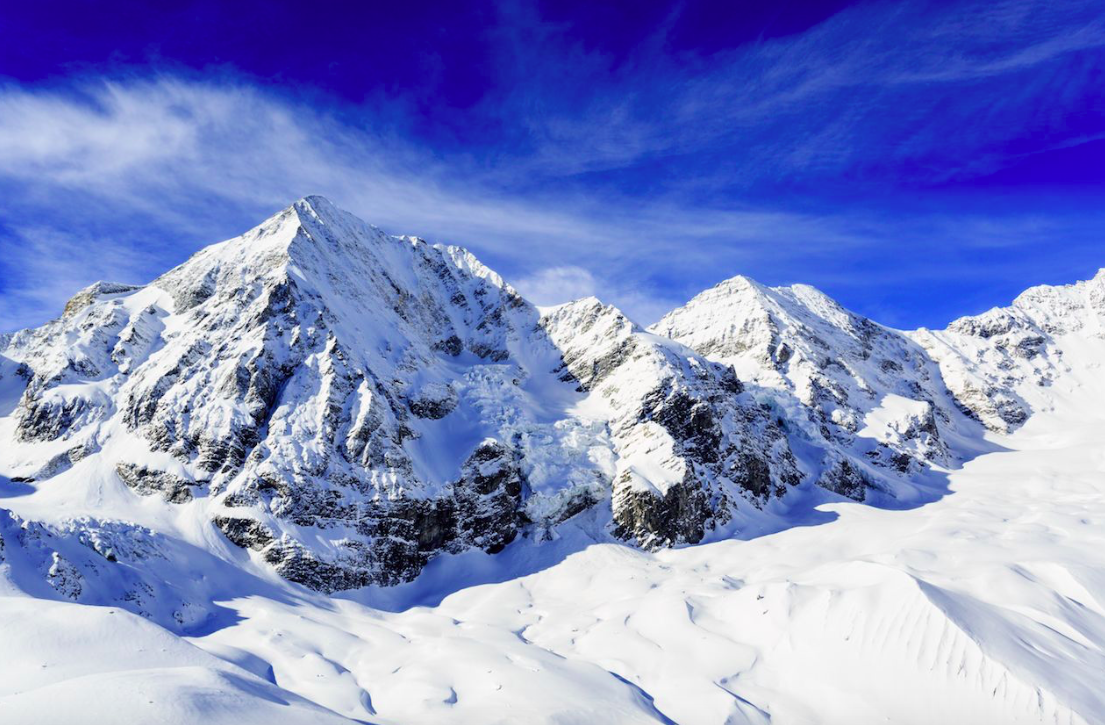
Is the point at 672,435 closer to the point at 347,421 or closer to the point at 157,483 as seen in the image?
the point at 347,421

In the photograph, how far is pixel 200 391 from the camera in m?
76.8

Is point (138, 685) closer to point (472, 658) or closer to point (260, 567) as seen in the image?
point (472, 658)

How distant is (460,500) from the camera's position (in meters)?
78.4

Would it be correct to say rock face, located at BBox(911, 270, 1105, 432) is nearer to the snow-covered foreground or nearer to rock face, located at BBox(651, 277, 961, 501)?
rock face, located at BBox(651, 277, 961, 501)

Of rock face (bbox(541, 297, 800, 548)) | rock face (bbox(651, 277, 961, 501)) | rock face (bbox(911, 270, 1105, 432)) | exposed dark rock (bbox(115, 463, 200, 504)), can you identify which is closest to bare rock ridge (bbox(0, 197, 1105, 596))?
exposed dark rock (bbox(115, 463, 200, 504))

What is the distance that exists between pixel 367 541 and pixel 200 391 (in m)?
29.1

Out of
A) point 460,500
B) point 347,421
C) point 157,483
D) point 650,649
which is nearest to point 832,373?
point 460,500

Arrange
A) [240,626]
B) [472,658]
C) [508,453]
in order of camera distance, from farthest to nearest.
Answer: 1. [508,453]
2. [240,626]
3. [472,658]

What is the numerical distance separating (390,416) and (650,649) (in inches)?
1858

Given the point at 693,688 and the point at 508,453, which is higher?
the point at 508,453

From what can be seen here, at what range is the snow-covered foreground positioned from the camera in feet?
66.8

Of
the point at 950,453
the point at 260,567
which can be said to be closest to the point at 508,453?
the point at 260,567

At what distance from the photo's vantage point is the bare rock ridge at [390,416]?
228ft

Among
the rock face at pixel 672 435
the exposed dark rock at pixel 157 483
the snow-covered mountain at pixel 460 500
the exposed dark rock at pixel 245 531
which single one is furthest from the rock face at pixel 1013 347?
the exposed dark rock at pixel 157 483
